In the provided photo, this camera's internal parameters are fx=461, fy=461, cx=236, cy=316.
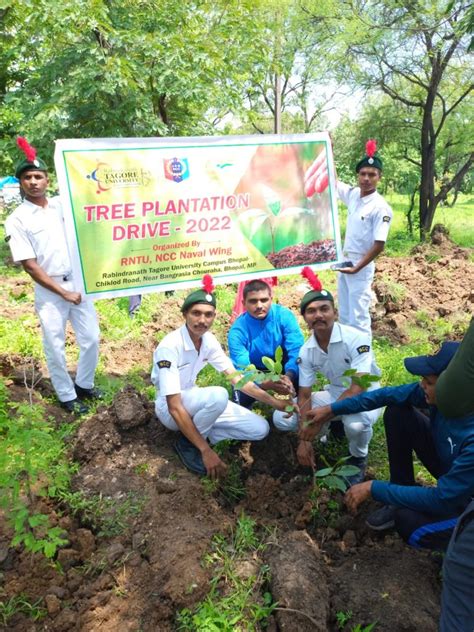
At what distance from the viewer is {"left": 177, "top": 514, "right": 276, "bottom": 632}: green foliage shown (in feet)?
6.82

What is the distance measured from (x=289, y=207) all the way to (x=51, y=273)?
81.2 inches

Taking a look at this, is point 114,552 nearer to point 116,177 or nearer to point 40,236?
point 116,177

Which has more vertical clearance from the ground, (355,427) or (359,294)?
(359,294)

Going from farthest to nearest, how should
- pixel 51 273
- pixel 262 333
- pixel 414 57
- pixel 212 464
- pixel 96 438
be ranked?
pixel 414 57 → pixel 51 273 → pixel 262 333 → pixel 96 438 → pixel 212 464

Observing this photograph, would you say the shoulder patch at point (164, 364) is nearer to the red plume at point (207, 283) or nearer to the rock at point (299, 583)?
the red plume at point (207, 283)

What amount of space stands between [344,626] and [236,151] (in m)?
3.02

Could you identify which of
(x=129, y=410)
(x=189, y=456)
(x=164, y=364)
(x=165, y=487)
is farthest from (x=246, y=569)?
(x=129, y=410)

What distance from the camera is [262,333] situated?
12.4 feet

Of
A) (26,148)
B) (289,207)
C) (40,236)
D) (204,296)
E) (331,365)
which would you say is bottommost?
(331,365)

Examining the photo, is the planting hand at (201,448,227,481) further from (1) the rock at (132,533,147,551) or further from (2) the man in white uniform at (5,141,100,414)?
(2) the man in white uniform at (5,141,100,414)

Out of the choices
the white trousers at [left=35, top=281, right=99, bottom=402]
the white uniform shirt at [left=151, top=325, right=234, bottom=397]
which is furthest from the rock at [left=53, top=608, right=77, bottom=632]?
the white trousers at [left=35, top=281, right=99, bottom=402]

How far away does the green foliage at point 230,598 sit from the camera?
208cm

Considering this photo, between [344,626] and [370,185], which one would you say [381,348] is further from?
[344,626]

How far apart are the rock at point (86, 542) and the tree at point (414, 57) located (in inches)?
415
